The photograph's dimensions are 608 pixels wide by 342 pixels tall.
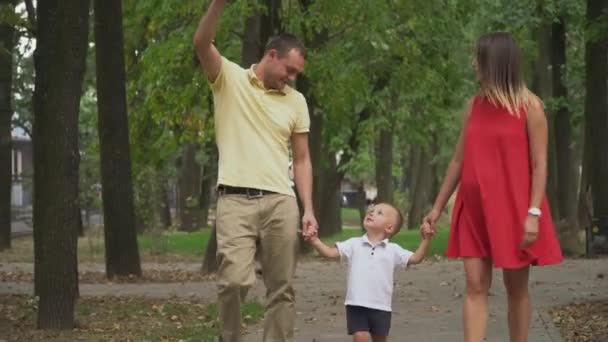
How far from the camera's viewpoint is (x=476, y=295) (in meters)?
8.20

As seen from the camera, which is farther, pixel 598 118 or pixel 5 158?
pixel 5 158

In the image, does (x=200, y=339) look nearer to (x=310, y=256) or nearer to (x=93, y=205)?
(x=310, y=256)

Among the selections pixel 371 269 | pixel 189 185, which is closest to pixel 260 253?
pixel 371 269

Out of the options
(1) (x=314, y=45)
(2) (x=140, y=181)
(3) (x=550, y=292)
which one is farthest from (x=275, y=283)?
(2) (x=140, y=181)

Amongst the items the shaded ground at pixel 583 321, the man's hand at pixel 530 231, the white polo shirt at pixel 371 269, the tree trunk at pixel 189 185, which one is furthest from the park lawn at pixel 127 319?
the tree trunk at pixel 189 185

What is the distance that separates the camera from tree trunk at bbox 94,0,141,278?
19.6 m

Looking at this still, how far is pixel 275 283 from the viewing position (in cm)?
856

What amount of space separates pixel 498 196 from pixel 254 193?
4.80 feet

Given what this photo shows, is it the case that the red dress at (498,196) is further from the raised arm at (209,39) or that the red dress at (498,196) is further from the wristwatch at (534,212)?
→ the raised arm at (209,39)

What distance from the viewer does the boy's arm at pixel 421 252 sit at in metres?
8.36

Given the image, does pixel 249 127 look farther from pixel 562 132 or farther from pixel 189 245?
pixel 189 245

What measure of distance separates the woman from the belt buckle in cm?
109

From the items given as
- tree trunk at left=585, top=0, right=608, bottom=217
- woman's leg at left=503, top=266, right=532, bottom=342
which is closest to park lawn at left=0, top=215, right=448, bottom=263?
tree trunk at left=585, top=0, right=608, bottom=217

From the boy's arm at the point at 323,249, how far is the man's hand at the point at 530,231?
1.23 metres
